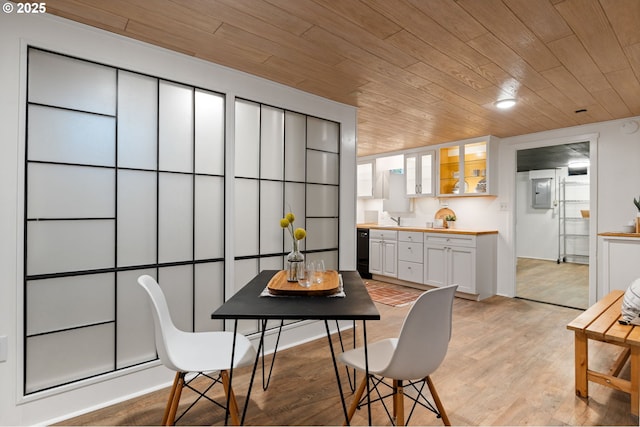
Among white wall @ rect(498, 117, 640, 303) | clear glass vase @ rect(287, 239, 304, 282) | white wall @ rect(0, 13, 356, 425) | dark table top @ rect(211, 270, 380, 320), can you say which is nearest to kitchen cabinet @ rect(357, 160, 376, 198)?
white wall @ rect(498, 117, 640, 303)

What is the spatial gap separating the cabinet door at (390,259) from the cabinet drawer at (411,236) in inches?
6.5

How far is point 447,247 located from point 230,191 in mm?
3430

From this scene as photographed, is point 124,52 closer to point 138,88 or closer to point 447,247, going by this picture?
point 138,88

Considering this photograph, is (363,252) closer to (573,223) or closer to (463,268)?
(463,268)

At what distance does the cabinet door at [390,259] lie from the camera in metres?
5.53

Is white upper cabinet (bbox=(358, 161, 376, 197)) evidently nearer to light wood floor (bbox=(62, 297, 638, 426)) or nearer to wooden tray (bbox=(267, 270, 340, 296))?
light wood floor (bbox=(62, 297, 638, 426))

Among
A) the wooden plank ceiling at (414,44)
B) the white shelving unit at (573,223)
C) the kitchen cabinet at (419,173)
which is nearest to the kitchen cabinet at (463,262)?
the kitchen cabinet at (419,173)

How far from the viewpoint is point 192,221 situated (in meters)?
2.49

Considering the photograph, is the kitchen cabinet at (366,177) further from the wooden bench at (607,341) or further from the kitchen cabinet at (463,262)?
the wooden bench at (607,341)

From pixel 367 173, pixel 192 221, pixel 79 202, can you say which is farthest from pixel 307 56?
pixel 367 173

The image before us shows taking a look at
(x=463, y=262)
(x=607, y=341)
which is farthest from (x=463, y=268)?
(x=607, y=341)

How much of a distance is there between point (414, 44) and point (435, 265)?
3.57 metres

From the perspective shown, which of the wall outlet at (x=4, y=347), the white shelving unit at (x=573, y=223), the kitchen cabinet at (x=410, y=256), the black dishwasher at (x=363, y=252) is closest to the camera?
the wall outlet at (x=4, y=347)

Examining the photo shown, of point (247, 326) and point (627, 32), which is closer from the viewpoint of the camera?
point (627, 32)
